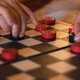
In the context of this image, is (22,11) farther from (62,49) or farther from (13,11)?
(62,49)

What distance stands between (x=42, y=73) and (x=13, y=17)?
15.1 inches

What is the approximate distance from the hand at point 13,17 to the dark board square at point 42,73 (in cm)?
32

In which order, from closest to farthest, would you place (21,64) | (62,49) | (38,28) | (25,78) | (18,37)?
(25,78), (21,64), (62,49), (18,37), (38,28)

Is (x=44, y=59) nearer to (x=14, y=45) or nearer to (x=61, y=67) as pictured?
(x=61, y=67)

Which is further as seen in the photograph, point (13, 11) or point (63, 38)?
point (63, 38)

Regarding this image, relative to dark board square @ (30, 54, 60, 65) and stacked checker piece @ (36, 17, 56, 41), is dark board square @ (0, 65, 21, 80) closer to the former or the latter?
dark board square @ (30, 54, 60, 65)

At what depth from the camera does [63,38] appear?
1.19 metres

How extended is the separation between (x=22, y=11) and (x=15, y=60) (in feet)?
1.30

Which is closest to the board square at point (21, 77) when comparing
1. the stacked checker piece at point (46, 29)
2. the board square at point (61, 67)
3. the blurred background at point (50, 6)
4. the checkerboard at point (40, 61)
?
the checkerboard at point (40, 61)

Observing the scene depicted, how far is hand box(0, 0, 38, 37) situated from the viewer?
999 mm

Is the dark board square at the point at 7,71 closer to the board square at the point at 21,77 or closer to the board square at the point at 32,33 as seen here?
the board square at the point at 21,77

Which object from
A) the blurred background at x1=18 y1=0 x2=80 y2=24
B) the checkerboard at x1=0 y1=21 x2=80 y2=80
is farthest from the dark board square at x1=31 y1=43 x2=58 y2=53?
the blurred background at x1=18 y1=0 x2=80 y2=24

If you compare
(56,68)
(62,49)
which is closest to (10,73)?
(56,68)

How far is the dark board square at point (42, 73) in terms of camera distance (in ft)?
2.39
